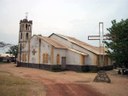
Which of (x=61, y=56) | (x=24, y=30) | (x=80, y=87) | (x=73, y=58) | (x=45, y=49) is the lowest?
(x=80, y=87)

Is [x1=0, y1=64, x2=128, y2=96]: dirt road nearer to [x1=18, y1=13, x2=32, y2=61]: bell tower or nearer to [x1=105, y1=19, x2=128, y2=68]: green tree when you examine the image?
[x1=105, y1=19, x2=128, y2=68]: green tree

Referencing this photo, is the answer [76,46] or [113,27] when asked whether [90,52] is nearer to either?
[76,46]

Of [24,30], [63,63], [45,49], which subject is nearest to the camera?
[45,49]

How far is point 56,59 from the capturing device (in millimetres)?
30109

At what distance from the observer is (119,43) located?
23969mm

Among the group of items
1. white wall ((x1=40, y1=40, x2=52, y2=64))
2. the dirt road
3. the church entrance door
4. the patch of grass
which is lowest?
the dirt road

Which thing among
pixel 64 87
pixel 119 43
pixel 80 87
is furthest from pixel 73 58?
pixel 64 87

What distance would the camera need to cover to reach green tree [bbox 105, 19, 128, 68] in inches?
930

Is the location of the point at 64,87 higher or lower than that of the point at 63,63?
lower

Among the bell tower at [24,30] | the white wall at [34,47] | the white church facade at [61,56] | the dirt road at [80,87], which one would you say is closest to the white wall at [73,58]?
the white church facade at [61,56]

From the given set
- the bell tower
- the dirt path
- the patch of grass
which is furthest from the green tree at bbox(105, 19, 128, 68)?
the bell tower

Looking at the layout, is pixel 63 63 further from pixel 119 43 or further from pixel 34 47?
pixel 119 43

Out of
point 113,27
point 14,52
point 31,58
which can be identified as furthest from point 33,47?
point 14,52

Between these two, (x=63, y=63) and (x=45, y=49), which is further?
(x=63, y=63)
